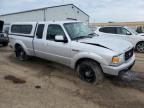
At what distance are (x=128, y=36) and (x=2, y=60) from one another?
758 centimetres

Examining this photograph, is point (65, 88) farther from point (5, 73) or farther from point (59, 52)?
point (5, 73)

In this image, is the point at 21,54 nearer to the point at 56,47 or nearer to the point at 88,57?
the point at 56,47

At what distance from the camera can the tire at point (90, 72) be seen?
543 centimetres

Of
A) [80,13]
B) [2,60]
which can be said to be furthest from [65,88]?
[80,13]

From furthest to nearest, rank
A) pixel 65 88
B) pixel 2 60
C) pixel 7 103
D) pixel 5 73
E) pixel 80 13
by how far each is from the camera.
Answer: pixel 80 13 → pixel 2 60 → pixel 5 73 → pixel 65 88 → pixel 7 103

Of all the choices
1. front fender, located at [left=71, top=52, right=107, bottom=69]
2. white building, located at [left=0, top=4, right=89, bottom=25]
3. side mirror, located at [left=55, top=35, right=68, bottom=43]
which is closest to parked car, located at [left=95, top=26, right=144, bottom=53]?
side mirror, located at [left=55, top=35, right=68, bottom=43]

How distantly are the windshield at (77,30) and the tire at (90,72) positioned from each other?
0.98m

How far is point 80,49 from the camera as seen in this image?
5664mm

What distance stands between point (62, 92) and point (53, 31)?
7.91 feet

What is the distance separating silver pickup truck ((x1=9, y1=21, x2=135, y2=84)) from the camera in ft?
17.2

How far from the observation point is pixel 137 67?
755 cm

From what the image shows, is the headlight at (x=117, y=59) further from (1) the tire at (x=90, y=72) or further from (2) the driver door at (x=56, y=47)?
(2) the driver door at (x=56, y=47)

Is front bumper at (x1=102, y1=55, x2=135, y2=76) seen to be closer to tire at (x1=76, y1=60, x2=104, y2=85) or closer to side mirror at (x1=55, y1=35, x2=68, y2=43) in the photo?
tire at (x1=76, y1=60, x2=104, y2=85)

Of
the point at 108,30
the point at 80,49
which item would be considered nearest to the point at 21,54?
the point at 80,49
